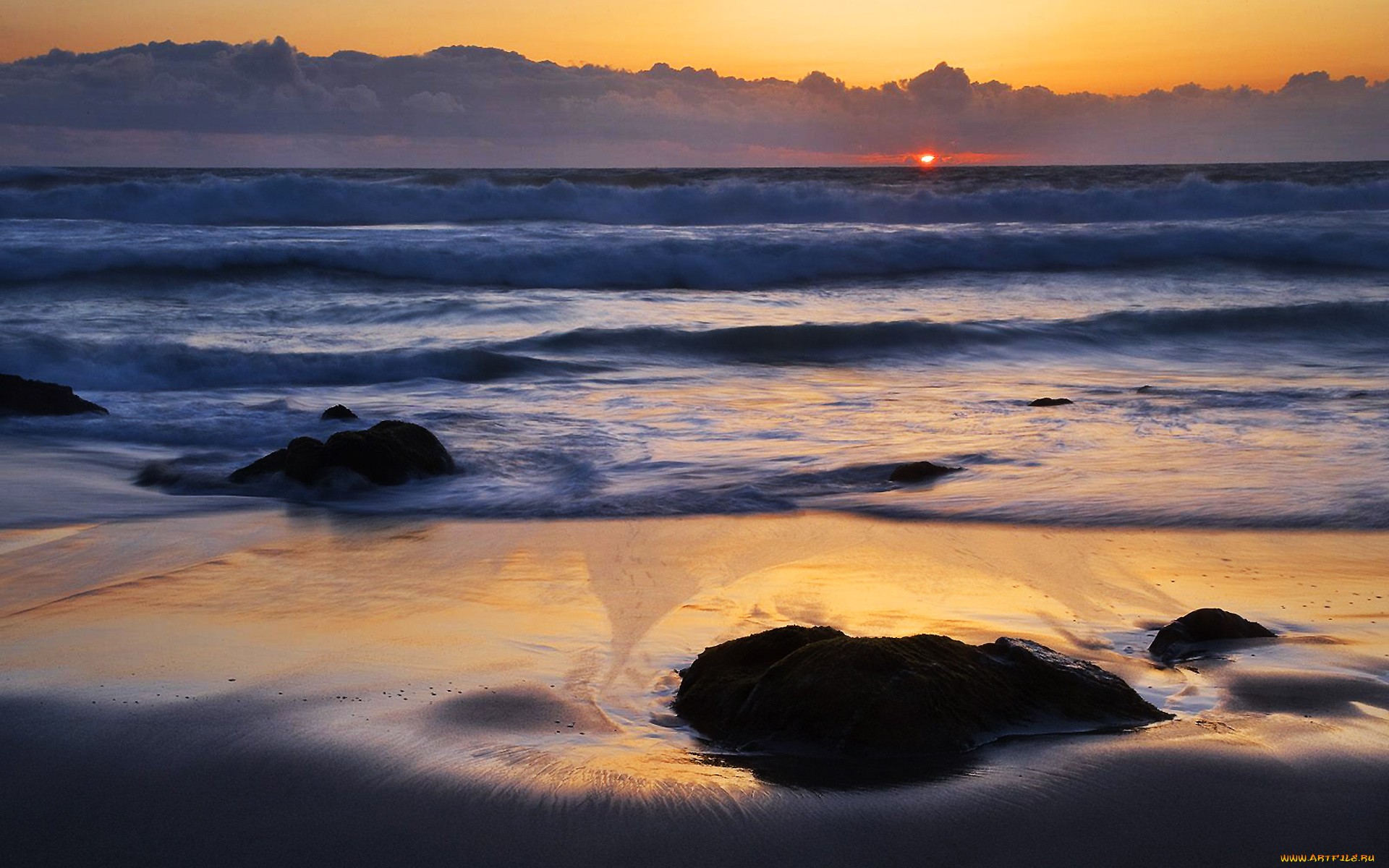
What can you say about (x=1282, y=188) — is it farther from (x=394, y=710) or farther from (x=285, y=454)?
(x=394, y=710)

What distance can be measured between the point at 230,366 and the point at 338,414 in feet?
12.6

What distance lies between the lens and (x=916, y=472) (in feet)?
21.6

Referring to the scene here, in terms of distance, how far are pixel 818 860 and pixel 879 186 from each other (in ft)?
118

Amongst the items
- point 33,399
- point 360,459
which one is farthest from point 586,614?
point 33,399

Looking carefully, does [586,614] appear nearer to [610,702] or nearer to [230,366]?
[610,702]

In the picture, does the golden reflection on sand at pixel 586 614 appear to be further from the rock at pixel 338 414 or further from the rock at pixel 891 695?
the rock at pixel 338 414

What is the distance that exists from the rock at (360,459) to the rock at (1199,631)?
428cm

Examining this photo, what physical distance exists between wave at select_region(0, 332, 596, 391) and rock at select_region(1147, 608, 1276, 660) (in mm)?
8531

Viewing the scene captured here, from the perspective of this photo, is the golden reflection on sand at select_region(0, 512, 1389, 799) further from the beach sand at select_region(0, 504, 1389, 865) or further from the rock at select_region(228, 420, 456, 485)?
the rock at select_region(228, 420, 456, 485)

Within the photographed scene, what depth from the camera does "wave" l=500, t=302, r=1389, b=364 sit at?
13.5 m

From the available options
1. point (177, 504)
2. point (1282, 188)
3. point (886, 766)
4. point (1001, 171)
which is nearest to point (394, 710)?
point (886, 766)

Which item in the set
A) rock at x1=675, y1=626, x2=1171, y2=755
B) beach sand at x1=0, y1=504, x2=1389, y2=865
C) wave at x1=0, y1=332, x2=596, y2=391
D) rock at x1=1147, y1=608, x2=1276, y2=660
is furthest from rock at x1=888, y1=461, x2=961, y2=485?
wave at x1=0, y1=332, x2=596, y2=391

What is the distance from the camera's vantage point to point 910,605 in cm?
432

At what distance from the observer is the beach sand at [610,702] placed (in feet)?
8.30
